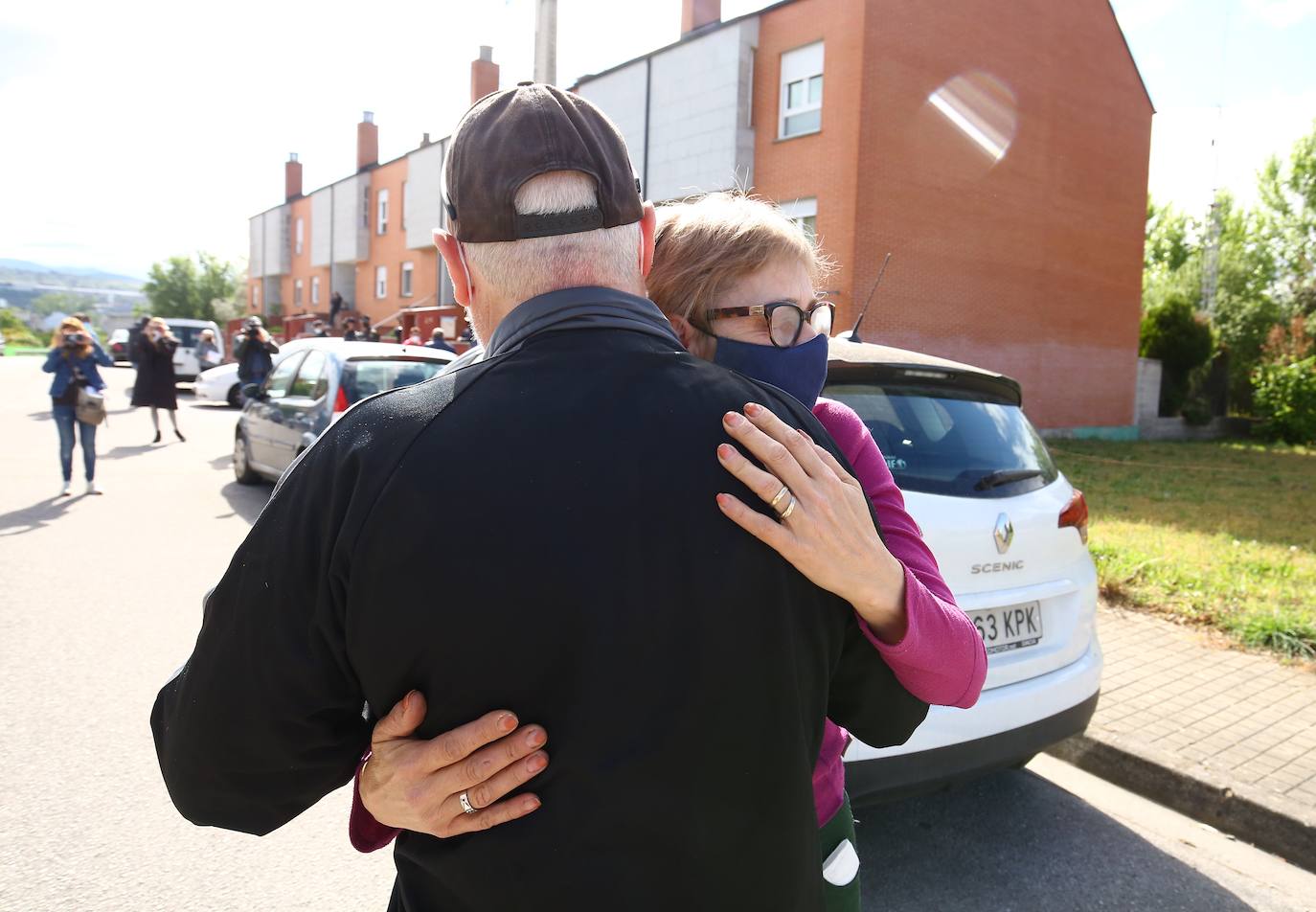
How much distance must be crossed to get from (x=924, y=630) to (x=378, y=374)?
7843 millimetres

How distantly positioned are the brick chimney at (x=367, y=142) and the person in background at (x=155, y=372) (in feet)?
91.2

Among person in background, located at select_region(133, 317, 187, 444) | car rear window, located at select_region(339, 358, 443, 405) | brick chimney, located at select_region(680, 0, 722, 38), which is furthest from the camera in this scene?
brick chimney, located at select_region(680, 0, 722, 38)

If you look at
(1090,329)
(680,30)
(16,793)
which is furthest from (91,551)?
(1090,329)

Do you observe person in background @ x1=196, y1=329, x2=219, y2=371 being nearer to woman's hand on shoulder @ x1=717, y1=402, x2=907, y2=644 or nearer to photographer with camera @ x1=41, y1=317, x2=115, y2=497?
photographer with camera @ x1=41, y1=317, x2=115, y2=497

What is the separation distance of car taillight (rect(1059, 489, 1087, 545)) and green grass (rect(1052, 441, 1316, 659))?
309 centimetres

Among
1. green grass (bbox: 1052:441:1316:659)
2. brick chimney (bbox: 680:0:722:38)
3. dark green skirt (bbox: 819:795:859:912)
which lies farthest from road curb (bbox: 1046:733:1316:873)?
brick chimney (bbox: 680:0:722:38)

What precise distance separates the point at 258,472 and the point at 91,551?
298cm

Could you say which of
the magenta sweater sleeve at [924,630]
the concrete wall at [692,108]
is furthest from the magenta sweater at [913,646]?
the concrete wall at [692,108]

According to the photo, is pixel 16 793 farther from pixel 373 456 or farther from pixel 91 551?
pixel 91 551

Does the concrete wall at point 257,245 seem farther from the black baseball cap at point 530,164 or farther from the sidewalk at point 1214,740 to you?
the black baseball cap at point 530,164

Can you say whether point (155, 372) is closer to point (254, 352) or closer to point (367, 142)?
point (254, 352)

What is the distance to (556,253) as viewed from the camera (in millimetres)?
1187

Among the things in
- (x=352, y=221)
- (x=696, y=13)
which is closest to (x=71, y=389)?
(x=696, y=13)

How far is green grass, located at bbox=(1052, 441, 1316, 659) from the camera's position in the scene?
6422mm
